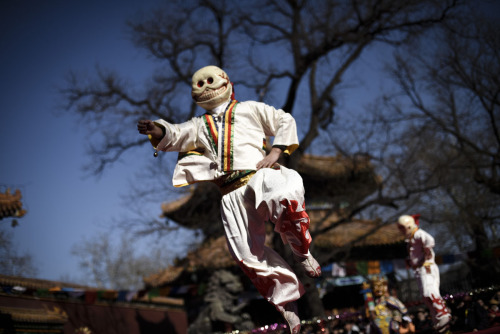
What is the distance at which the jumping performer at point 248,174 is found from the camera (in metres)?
3.39

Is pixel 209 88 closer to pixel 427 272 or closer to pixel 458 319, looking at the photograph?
pixel 427 272

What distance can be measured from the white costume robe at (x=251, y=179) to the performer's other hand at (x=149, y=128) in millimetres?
55

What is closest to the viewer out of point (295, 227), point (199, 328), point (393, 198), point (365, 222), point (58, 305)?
point (295, 227)

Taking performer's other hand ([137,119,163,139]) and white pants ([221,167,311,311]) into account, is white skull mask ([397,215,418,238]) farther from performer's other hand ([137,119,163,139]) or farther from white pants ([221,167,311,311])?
performer's other hand ([137,119,163,139])

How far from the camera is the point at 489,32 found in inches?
472

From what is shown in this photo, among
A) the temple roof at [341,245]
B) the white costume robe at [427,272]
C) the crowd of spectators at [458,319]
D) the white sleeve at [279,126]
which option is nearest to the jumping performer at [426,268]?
the white costume robe at [427,272]

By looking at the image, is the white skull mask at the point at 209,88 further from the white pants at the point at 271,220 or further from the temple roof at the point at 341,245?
the temple roof at the point at 341,245

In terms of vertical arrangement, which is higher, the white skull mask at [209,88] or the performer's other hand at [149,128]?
the white skull mask at [209,88]

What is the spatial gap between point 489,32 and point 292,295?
1127cm

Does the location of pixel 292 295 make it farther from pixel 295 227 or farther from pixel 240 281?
pixel 240 281

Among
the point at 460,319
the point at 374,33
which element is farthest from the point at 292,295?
the point at 374,33

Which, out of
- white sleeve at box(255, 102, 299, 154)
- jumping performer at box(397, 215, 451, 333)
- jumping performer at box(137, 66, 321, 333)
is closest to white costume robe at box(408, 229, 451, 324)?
jumping performer at box(397, 215, 451, 333)

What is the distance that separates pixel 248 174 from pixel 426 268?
127 inches

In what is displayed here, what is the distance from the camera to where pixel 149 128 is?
11.6 feet
